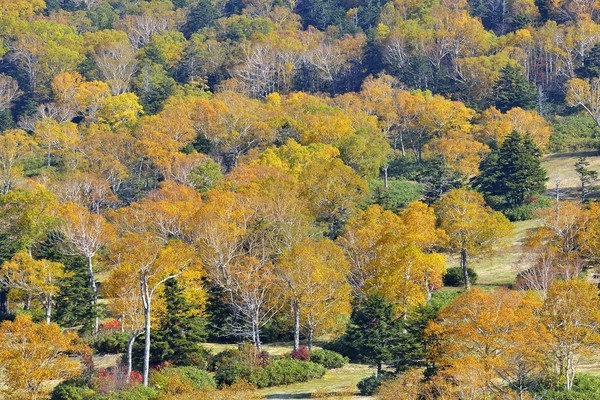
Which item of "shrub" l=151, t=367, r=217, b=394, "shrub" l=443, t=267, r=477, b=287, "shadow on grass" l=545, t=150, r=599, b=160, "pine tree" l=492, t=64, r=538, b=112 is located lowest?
"shrub" l=151, t=367, r=217, b=394

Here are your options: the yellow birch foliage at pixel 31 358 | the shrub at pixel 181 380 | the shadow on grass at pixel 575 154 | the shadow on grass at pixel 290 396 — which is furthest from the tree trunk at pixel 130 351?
the shadow on grass at pixel 575 154

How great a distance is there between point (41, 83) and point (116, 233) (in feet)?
202

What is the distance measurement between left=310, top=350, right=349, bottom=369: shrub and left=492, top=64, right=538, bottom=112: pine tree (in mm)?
58014

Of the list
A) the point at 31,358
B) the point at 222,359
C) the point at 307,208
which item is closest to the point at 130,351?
the point at 222,359

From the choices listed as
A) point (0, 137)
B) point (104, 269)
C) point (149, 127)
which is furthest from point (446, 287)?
point (0, 137)

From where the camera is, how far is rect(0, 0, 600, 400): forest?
4525 centimetres

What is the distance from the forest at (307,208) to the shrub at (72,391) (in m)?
0.42

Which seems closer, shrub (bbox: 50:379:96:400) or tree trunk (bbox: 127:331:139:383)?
shrub (bbox: 50:379:96:400)

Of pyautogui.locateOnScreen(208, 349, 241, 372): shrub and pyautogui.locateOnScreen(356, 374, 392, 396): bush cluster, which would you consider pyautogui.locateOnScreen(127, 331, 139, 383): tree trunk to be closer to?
pyautogui.locateOnScreen(208, 349, 241, 372): shrub

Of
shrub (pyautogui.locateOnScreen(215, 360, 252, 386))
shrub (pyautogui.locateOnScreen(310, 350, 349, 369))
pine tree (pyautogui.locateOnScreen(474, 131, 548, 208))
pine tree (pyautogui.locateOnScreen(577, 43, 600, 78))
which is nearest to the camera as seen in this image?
shrub (pyautogui.locateOnScreen(215, 360, 252, 386))

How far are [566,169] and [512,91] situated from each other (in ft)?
62.5

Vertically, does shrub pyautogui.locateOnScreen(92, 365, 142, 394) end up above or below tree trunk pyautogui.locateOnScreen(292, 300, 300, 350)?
below

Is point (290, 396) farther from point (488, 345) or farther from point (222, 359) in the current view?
point (488, 345)

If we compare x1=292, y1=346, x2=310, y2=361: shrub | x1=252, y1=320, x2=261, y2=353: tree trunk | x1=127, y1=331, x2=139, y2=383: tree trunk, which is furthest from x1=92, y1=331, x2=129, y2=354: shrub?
x1=292, y1=346, x2=310, y2=361: shrub
